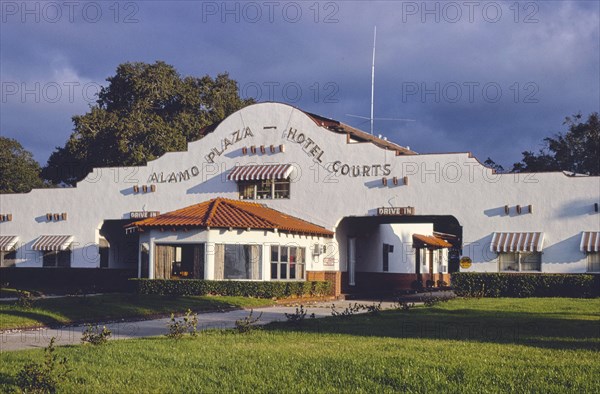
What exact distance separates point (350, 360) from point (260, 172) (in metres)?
25.4

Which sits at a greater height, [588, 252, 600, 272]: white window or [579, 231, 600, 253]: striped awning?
[579, 231, 600, 253]: striped awning

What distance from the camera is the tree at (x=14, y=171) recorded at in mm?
69000

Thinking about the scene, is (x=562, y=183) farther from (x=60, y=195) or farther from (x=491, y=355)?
(x=60, y=195)

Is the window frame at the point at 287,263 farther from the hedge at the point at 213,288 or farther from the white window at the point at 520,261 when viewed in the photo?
the white window at the point at 520,261

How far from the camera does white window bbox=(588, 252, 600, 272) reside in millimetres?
31953

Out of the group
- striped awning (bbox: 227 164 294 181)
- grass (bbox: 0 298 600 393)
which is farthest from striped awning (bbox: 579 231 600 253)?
grass (bbox: 0 298 600 393)

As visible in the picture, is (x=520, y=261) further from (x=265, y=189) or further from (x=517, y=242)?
(x=265, y=189)

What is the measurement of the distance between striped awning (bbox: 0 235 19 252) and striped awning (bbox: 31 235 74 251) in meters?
1.41

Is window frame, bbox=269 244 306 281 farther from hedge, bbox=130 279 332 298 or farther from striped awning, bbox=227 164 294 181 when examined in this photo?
striped awning, bbox=227 164 294 181

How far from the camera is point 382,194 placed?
35.3 metres

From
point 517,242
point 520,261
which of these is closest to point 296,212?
point 517,242

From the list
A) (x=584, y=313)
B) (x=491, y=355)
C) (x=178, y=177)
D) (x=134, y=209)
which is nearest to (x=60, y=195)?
(x=134, y=209)

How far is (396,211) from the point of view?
115 feet

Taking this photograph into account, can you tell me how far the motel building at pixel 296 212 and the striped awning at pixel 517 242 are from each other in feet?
0.17
